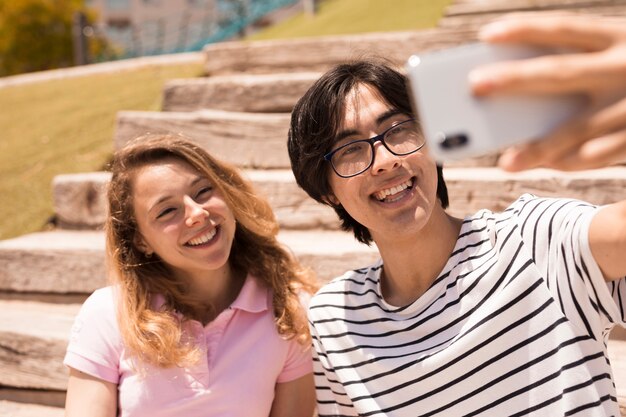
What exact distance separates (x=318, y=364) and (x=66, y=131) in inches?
125

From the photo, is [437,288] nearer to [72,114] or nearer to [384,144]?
[384,144]

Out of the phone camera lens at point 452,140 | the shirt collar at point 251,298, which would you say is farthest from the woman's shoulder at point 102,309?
the phone camera lens at point 452,140

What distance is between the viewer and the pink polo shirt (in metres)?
1.95

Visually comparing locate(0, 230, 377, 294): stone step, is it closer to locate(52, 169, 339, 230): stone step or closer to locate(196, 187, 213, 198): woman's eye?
locate(52, 169, 339, 230): stone step

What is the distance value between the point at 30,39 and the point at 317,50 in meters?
13.8

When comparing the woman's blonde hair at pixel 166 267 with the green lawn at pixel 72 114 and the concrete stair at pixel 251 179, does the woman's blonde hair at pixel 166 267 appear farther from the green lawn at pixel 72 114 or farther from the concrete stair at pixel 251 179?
the green lawn at pixel 72 114

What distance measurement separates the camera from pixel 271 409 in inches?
81.8

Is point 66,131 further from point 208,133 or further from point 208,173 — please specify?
point 208,173

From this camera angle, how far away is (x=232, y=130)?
3295 millimetres

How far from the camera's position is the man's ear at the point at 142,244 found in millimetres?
2105

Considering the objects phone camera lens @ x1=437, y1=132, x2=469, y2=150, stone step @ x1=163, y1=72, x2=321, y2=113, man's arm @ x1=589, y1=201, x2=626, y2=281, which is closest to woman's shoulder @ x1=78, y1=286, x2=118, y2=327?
man's arm @ x1=589, y1=201, x2=626, y2=281

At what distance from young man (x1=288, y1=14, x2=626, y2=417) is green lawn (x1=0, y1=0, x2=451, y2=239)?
2.17 meters

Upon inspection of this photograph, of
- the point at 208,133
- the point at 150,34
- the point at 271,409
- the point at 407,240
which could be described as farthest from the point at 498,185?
the point at 150,34

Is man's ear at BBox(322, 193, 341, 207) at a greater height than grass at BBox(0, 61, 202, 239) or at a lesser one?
lesser
